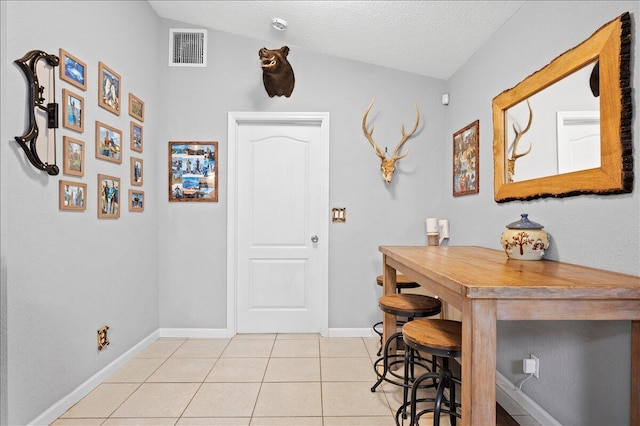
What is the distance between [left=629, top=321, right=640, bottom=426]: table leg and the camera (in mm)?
1275

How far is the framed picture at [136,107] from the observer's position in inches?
111

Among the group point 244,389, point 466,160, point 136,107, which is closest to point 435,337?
point 244,389

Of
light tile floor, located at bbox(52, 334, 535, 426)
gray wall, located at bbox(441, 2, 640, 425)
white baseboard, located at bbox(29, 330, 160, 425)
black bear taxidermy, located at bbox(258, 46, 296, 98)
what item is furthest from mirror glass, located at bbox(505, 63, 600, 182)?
white baseboard, located at bbox(29, 330, 160, 425)

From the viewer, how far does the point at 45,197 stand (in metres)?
1.91

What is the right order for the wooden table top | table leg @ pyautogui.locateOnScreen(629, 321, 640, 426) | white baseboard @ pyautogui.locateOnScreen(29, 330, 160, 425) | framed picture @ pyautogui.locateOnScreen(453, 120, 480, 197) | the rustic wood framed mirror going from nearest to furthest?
the wooden table top
table leg @ pyautogui.locateOnScreen(629, 321, 640, 426)
the rustic wood framed mirror
white baseboard @ pyautogui.locateOnScreen(29, 330, 160, 425)
framed picture @ pyautogui.locateOnScreen(453, 120, 480, 197)

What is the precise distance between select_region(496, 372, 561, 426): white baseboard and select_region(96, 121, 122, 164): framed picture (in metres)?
3.06

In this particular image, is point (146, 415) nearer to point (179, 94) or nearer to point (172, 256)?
point (172, 256)

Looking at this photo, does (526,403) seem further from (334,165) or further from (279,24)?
(279,24)

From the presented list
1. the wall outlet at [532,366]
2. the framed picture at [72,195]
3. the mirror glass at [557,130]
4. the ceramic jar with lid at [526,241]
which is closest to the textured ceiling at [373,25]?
the mirror glass at [557,130]

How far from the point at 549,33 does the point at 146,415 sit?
3122 mm

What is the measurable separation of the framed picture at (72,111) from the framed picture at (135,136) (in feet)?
2.05

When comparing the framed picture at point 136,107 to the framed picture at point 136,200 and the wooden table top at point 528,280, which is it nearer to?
the framed picture at point 136,200

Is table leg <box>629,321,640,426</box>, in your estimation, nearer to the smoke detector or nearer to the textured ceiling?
the textured ceiling

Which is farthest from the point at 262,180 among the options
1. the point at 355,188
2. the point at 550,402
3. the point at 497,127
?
the point at 550,402
